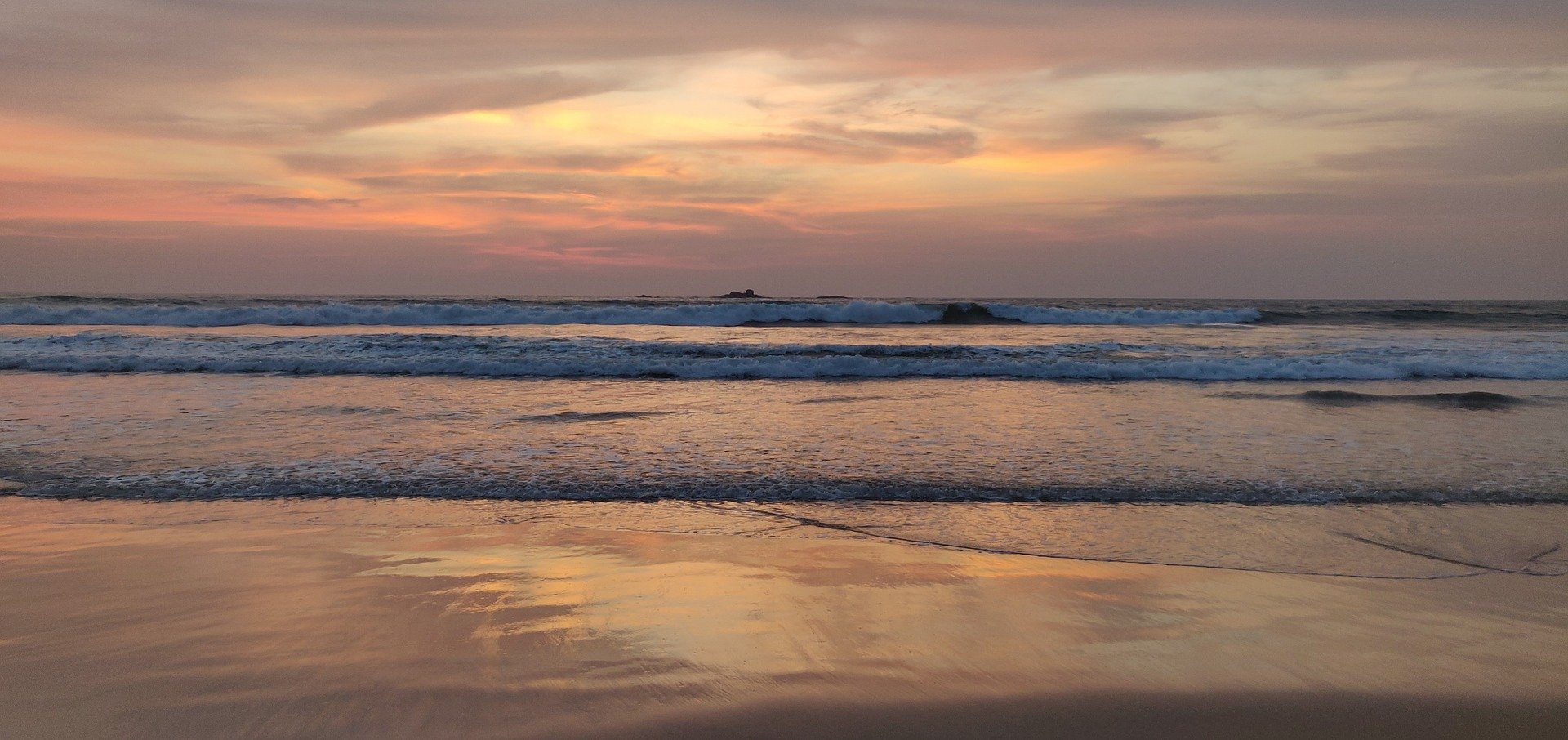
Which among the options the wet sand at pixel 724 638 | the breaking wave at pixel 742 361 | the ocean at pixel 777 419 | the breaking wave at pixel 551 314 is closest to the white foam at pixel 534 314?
the breaking wave at pixel 551 314

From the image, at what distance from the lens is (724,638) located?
11.5 feet

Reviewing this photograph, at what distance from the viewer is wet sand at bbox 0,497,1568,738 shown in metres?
2.91

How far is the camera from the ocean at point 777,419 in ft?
20.8

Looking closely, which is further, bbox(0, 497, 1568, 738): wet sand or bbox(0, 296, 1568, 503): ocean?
bbox(0, 296, 1568, 503): ocean

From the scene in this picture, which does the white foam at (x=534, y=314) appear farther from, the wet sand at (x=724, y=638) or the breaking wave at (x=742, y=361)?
the wet sand at (x=724, y=638)

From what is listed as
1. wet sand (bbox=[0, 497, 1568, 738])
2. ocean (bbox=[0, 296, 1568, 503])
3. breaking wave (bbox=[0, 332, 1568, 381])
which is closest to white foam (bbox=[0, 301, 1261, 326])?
ocean (bbox=[0, 296, 1568, 503])

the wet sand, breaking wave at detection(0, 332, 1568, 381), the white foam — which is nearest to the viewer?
the wet sand

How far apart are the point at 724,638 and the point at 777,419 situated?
19.7 ft

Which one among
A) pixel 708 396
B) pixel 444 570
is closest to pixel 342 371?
pixel 708 396

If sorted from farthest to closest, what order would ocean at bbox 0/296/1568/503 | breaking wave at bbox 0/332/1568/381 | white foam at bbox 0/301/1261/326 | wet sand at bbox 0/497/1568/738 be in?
white foam at bbox 0/301/1261/326
breaking wave at bbox 0/332/1568/381
ocean at bbox 0/296/1568/503
wet sand at bbox 0/497/1568/738

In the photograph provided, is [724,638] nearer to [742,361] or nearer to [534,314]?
[742,361]

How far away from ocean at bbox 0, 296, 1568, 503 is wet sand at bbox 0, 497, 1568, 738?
1.32m

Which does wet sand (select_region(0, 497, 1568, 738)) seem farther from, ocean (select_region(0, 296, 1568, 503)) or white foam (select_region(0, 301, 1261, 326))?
white foam (select_region(0, 301, 1261, 326))

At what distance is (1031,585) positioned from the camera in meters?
4.20
